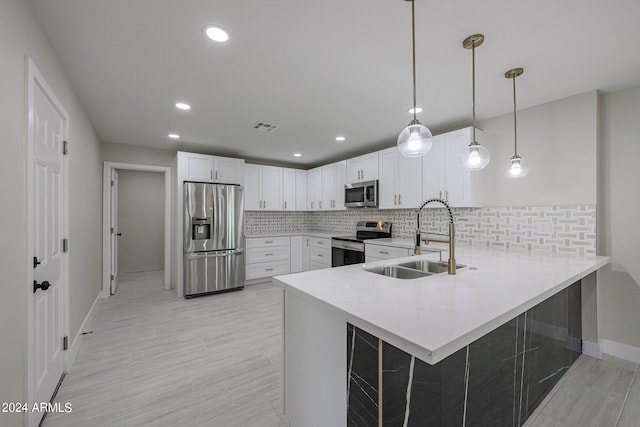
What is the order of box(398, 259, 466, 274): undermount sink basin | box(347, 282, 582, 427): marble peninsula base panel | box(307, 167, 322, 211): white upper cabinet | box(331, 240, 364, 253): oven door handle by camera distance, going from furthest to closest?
box(307, 167, 322, 211): white upper cabinet
box(331, 240, 364, 253): oven door handle
box(398, 259, 466, 274): undermount sink basin
box(347, 282, 582, 427): marble peninsula base panel

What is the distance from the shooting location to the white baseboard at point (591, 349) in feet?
7.89

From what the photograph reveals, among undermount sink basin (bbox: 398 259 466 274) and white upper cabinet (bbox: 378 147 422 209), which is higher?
white upper cabinet (bbox: 378 147 422 209)

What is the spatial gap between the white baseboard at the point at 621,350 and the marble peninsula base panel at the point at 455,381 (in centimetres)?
132

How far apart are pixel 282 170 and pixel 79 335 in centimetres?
378

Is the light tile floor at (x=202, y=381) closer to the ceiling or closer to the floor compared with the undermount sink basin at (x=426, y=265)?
closer to the floor

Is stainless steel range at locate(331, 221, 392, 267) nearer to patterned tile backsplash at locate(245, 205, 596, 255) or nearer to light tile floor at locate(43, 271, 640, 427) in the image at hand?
patterned tile backsplash at locate(245, 205, 596, 255)

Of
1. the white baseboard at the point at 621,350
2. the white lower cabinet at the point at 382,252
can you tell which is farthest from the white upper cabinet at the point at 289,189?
the white baseboard at the point at 621,350

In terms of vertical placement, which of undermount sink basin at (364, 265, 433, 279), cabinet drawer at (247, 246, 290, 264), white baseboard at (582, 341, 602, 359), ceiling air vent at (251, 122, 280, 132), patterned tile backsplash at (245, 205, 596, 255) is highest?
ceiling air vent at (251, 122, 280, 132)

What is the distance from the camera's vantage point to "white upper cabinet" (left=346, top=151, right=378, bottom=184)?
13.6 feet

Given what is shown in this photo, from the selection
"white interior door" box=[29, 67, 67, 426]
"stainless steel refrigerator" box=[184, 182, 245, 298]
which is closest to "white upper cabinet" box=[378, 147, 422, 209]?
"stainless steel refrigerator" box=[184, 182, 245, 298]

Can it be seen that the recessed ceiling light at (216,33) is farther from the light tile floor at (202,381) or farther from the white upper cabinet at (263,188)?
the white upper cabinet at (263,188)

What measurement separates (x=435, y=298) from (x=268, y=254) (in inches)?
159

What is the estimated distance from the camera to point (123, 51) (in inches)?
73.1

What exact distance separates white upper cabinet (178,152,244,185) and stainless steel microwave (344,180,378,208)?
1862 millimetres
